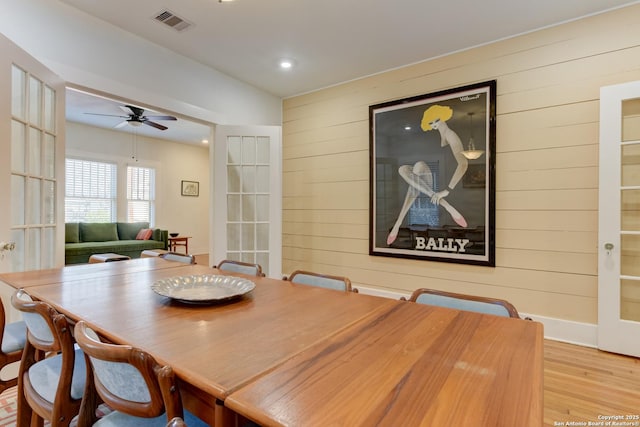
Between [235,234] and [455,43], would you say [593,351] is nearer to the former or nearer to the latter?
[455,43]

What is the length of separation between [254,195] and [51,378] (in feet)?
9.05

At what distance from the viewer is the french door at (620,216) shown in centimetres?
244

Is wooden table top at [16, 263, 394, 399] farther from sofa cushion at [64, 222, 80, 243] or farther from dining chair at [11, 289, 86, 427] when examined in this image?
sofa cushion at [64, 222, 80, 243]

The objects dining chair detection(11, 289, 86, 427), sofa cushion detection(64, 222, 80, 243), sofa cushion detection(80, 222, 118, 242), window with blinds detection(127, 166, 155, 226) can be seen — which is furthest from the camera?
window with blinds detection(127, 166, 155, 226)

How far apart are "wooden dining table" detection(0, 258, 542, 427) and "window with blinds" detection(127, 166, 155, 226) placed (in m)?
6.08

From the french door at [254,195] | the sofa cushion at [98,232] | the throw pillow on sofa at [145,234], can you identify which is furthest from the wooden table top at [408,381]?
the sofa cushion at [98,232]

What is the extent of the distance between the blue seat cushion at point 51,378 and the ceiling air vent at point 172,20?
2.55 m

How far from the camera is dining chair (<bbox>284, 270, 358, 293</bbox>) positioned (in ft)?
5.89

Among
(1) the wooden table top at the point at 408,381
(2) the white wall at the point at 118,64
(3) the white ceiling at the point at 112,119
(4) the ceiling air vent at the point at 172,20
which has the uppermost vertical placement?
(3) the white ceiling at the point at 112,119

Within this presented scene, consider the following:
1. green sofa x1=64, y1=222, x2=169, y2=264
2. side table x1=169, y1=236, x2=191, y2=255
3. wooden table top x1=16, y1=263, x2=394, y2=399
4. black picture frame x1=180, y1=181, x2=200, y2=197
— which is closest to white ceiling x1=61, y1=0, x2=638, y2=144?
wooden table top x1=16, y1=263, x2=394, y2=399

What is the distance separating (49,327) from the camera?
1189mm

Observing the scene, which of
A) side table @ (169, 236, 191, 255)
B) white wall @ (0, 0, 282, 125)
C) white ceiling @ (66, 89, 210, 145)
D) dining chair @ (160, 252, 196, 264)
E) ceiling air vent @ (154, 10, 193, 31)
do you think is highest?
white ceiling @ (66, 89, 210, 145)

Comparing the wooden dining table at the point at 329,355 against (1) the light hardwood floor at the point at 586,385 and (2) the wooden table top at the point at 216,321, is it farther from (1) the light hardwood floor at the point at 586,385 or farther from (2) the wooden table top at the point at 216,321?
(1) the light hardwood floor at the point at 586,385

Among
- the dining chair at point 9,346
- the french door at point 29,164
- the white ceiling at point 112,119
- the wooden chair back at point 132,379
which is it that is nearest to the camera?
the wooden chair back at point 132,379
